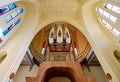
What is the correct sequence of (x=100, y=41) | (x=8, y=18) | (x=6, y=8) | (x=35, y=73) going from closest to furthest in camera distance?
(x=6, y=8) → (x=8, y=18) → (x=100, y=41) → (x=35, y=73)

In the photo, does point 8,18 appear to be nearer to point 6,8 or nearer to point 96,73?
point 6,8

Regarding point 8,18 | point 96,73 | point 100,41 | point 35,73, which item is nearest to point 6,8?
point 8,18

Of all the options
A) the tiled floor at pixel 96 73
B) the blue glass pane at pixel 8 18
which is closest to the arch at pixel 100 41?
the tiled floor at pixel 96 73

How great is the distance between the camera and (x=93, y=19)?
6.39 m

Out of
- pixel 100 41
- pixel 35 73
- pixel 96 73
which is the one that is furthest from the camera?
pixel 96 73

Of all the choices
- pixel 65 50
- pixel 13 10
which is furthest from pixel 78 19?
pixel 13 10

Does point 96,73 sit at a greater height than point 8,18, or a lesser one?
lesser

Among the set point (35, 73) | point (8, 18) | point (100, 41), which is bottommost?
point (100, 41)

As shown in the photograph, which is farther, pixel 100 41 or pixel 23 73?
pixel 23 73

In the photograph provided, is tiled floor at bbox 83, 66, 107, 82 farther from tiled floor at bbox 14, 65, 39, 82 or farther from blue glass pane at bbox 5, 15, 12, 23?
blue glass pane at bbox 5, 15, 12, 23

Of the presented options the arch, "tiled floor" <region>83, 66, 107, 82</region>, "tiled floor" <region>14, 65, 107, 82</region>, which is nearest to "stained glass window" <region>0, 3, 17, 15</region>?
the arch

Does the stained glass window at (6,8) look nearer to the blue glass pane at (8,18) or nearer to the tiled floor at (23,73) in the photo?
the blue glass pane at (8,18)

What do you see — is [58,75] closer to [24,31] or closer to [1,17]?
[24,31]

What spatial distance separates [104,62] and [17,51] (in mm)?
3784
